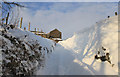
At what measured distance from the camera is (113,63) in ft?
12.3

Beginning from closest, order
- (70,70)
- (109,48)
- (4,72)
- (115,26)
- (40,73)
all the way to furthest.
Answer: (4,72) → (40,73) → (70,70) → (109,48) → (115,26)

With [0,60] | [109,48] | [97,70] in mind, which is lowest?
[97,70]

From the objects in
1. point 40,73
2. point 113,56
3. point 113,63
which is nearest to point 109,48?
point 113,56

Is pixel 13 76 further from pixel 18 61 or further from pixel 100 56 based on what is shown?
pixel 100 56

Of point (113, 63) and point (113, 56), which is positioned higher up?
point (113, 56)

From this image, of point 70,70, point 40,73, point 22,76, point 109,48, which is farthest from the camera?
point 109,48

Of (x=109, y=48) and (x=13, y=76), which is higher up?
(x=109, y=48)

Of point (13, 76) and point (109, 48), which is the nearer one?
point (13, 76)

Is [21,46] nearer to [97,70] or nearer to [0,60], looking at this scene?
[0,60]

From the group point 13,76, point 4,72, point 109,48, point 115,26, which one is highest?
point 115,26

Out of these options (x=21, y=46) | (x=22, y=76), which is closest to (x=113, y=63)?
(x=22, y=76)

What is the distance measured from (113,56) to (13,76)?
174 inches

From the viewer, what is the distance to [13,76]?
248cm

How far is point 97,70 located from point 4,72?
4.01 metres
